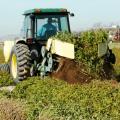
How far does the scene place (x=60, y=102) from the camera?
8.16 metres

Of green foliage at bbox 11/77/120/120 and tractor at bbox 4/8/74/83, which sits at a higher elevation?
tractor at bbox 4/8/74/83

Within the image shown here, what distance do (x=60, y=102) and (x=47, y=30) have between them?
18.0 feet

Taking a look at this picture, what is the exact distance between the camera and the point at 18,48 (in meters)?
12.8

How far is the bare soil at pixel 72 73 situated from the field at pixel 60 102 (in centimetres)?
56

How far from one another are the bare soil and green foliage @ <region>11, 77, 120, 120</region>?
654mm

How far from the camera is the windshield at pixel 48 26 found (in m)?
13.3

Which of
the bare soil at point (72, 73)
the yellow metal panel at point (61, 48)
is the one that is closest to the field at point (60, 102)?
the bare soil at point (72, 73)

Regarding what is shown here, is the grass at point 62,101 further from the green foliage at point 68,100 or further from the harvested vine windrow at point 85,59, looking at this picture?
the harvested vine windrow at point 85,59

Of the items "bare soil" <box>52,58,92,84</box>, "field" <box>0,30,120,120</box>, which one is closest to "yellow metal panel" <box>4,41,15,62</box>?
"bare soil" <box>52,58,92,84</box>

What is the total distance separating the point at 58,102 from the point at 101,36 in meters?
4.34

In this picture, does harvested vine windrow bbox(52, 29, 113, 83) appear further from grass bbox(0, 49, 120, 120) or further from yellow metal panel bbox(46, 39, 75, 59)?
grass bbox(0, 49, 120, 120)

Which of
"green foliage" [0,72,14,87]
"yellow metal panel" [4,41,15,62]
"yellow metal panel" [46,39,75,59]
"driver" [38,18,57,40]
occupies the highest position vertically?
"driver" [38,18,57,40]

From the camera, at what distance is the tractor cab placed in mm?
13352

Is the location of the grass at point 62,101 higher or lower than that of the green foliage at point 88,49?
lower
